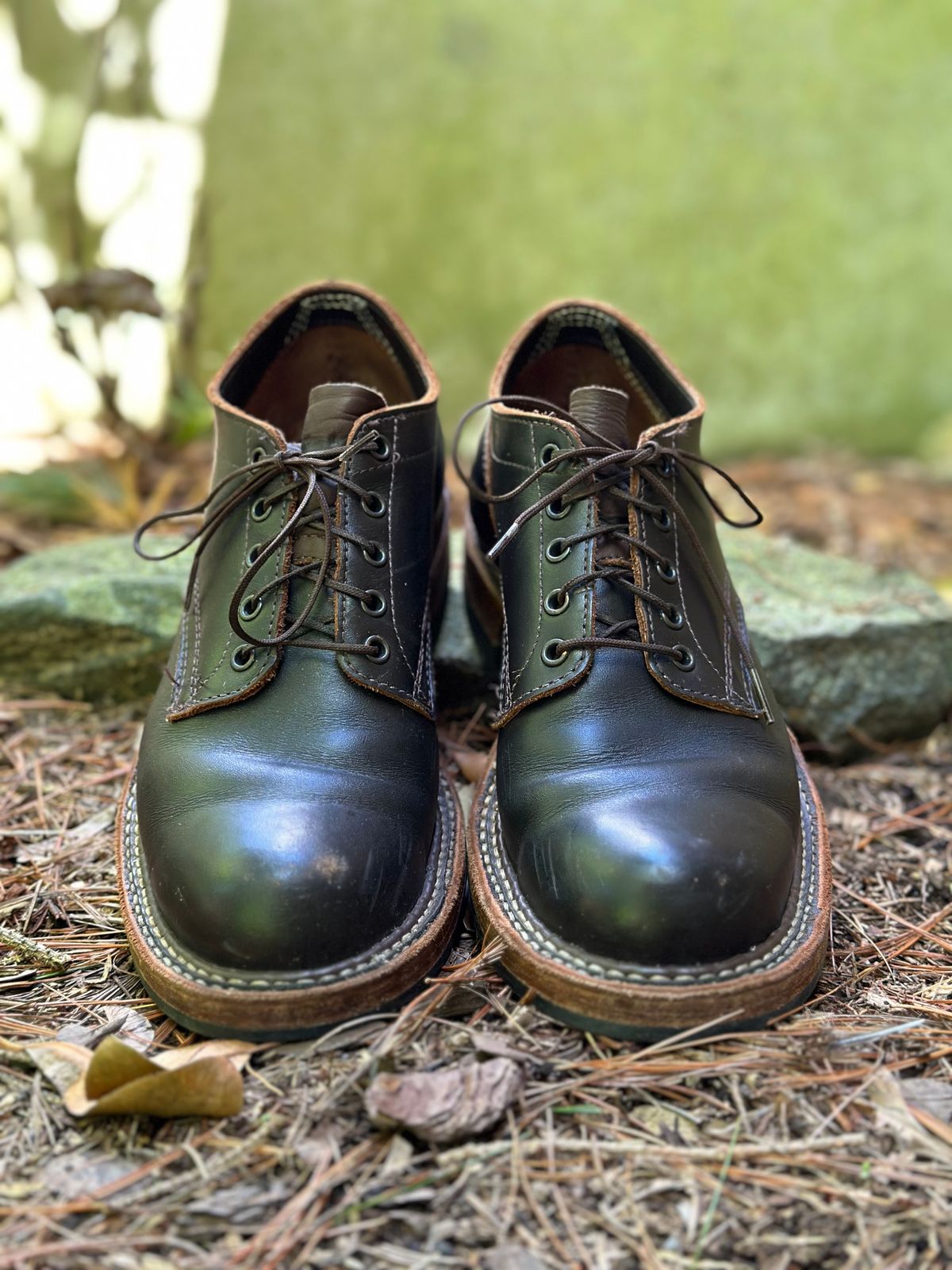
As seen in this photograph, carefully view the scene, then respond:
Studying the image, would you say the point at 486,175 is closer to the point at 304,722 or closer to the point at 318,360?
the point at 318,360

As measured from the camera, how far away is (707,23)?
16.6 feet

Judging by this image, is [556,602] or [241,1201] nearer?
[241,1201]

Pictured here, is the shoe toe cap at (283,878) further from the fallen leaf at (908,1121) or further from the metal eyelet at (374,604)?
the fallen leaf at (908,1121)

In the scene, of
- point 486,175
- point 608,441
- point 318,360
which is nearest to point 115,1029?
point 608,441

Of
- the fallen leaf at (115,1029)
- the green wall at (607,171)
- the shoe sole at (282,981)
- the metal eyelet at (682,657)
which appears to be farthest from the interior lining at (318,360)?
the green wall at (607,171)

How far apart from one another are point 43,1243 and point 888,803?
182 cm

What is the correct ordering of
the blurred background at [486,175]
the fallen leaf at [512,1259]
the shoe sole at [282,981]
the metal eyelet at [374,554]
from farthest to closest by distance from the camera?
the blurred background at [486,175], the metal eyelet at [374,554], the shoe sole at [282,981], the fallen leaf at [512,1259]

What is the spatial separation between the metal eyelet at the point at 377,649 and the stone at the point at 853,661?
1.08 m

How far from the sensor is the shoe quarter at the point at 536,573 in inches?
66.5

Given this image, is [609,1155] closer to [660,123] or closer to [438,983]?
[438,983]

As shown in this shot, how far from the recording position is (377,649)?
5.64ft

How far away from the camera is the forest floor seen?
3.56 ft

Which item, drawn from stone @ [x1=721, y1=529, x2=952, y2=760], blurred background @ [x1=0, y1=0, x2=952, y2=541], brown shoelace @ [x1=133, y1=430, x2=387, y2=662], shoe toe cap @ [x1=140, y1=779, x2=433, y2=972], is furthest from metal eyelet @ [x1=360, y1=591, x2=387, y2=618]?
blurred background @ [x1=0, y1=0, x2=952, y2=541]

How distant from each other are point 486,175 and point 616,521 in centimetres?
420
